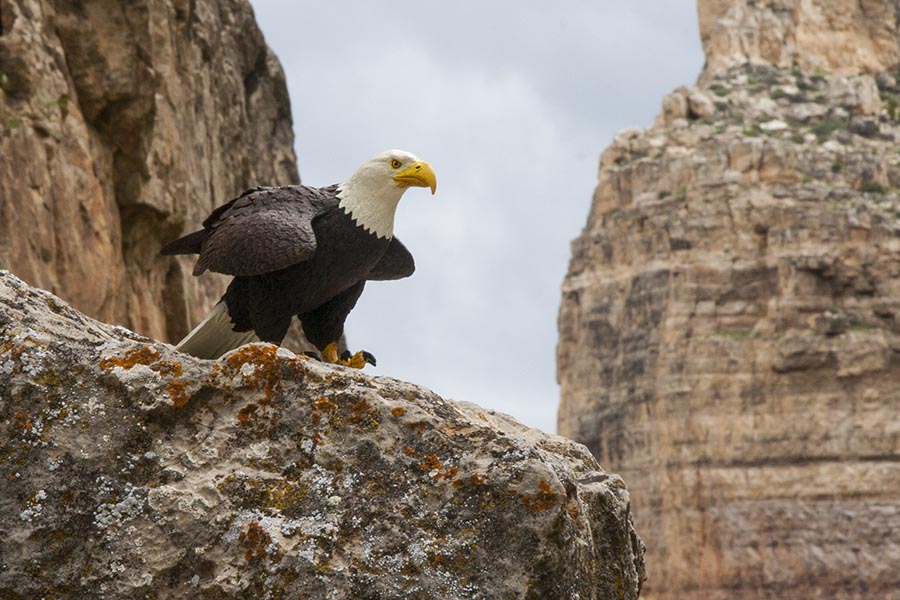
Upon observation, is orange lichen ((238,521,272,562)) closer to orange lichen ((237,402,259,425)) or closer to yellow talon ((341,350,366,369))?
orange lichen ((237,402,259,425))

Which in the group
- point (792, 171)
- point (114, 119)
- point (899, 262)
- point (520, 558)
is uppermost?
point (792, 171)

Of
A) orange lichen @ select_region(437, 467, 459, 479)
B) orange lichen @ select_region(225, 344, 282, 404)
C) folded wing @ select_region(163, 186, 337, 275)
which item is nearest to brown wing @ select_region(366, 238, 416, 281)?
folded wing @ select_region(163, 186, 337, 275)

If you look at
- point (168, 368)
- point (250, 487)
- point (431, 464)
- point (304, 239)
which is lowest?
point (250, 487)

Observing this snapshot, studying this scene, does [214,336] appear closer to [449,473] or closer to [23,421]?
[23,421]

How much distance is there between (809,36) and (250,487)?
8934cm

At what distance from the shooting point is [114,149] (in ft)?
47.3

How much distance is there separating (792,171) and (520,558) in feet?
239

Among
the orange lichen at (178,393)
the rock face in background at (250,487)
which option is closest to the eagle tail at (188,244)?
the rock face in background at (250,487)

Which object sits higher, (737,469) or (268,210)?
(737,469)

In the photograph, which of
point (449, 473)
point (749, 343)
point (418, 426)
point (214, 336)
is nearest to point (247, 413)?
point (418, 426)

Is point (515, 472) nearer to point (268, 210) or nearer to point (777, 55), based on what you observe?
point (268, 210)

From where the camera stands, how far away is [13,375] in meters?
4.07

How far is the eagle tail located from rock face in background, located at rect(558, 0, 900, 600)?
6251 centimetres

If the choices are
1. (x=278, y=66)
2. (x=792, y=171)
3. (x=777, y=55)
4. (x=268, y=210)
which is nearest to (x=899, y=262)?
(x=792, y=171)
